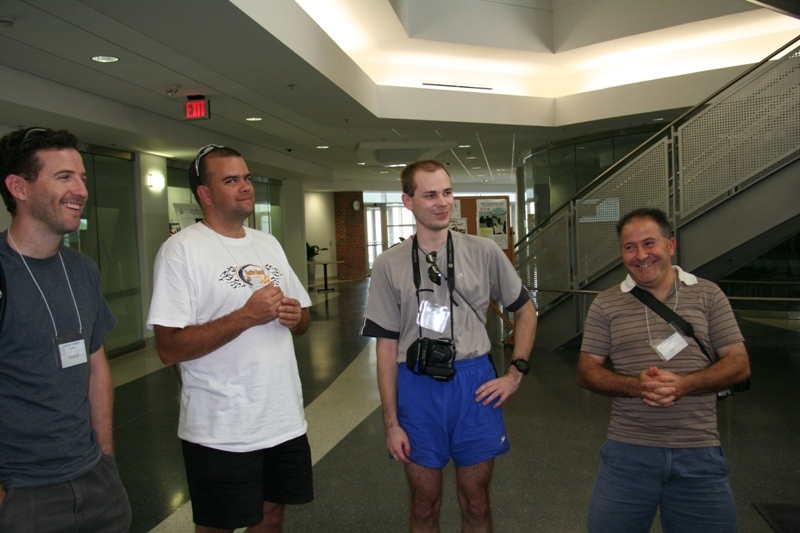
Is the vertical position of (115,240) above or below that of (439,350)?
above

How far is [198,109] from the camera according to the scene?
696cm

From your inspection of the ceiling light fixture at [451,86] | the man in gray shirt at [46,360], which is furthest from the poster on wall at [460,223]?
the man in gray shirt at [46,360]

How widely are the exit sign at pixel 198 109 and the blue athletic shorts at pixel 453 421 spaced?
5751 mm

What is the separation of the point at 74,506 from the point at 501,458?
9.41 ft

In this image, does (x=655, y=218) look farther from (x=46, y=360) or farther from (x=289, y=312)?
(x=46, y=360)

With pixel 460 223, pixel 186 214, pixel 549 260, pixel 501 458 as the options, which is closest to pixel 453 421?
pixel 501 458

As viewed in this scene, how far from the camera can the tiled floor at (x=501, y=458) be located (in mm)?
3160

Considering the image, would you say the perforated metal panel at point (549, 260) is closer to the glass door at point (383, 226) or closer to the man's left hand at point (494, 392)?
the man's left hand at point (494, 392)

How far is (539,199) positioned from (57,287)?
459 inches

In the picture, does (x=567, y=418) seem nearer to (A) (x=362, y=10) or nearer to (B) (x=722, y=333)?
(B) (x=722, y=333)

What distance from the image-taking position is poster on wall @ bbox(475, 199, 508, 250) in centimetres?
786

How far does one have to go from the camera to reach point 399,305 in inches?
91.3

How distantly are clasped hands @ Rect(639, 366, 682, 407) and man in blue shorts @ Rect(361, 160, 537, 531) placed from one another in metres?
0.46

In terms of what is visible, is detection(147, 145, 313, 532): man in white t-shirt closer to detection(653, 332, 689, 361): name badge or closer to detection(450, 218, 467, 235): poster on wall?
detection(653, 332, 689, 361): name badge
